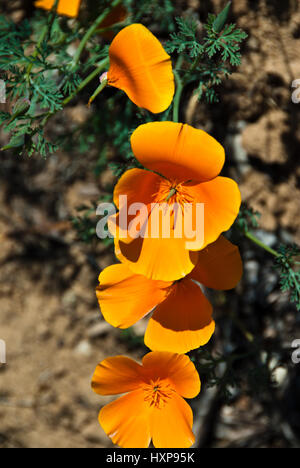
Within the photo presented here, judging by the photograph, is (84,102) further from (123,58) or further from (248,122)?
(123,58)

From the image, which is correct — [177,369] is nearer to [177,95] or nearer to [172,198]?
Result: [172,198]

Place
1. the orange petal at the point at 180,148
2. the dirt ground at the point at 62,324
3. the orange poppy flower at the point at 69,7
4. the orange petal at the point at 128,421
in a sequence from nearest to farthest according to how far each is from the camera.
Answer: the orange petal at the point at 180,148
the orange petal at the point at 128,421
the orange poppy flower at the point at 69,7
the dirt ground at the point at 62,324

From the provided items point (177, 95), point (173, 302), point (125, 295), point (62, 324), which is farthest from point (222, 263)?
point (62, 324)

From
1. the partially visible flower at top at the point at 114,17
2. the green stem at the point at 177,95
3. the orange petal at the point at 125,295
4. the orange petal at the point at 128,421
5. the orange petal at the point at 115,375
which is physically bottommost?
the orange petal at the point at 128,421

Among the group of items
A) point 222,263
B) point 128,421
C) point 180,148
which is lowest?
point 128,421

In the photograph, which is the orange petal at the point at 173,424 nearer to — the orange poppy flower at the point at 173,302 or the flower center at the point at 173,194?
the orange poppy flower at the point at 173,302

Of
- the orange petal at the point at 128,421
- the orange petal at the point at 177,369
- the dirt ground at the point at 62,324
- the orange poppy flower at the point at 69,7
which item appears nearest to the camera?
the orange petal at the point at 177,369

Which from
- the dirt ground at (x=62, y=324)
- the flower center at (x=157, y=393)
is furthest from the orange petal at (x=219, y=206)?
the dirt ground at (x=62, y=324)
